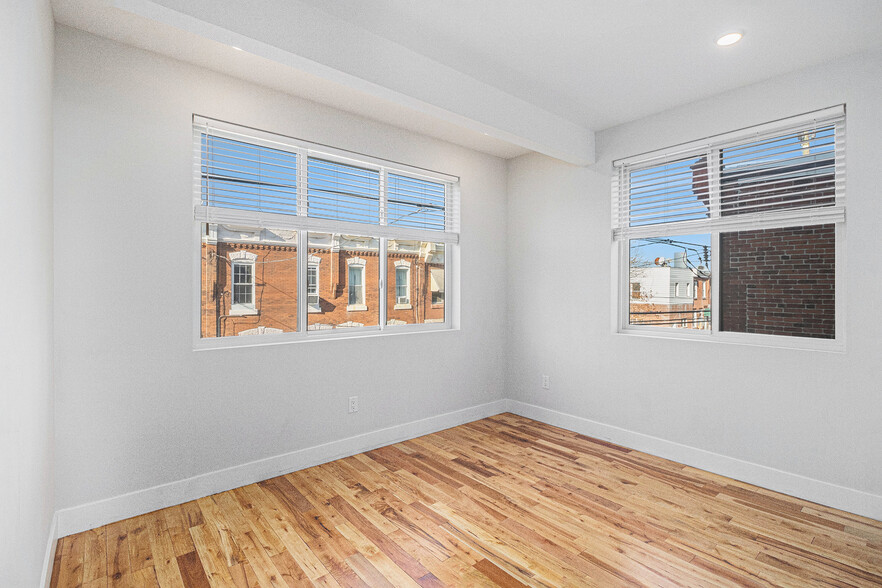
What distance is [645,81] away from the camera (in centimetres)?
291

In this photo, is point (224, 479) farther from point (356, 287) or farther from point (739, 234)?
point (739, 234)

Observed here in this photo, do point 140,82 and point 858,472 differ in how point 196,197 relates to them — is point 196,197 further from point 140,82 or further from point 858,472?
point 858,472

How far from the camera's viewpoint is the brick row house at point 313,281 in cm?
284

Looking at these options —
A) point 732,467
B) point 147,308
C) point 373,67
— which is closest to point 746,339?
point 732,467

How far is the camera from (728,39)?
2.41 m

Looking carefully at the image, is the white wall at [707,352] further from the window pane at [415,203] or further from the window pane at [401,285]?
the window pane at [401,285]

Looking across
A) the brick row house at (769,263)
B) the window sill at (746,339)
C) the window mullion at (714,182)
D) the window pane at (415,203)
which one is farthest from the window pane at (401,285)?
the window mullion at (714,182)

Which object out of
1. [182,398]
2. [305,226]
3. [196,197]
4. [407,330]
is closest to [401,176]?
[305,226]

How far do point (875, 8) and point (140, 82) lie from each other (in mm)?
3746

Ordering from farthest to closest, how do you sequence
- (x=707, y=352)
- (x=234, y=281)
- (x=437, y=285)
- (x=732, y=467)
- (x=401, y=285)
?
(x=437, y=285), (x=401, y=285), (x=707, y=352), (x=732, y=467), (x=234, y=281)

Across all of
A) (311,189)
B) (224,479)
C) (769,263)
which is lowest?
(224,479)

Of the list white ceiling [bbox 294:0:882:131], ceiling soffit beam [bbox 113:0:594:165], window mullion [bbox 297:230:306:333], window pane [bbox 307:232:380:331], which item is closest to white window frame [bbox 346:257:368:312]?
window pane [bbox 307:232:380:331]

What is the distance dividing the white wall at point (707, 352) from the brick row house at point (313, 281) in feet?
3.38

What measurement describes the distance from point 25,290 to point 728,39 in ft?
11.0
